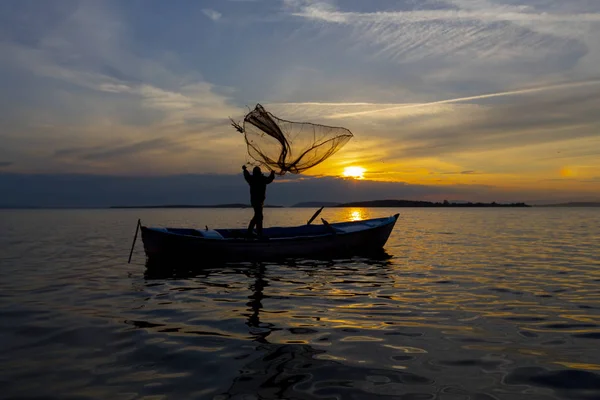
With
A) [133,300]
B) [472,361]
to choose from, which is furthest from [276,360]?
[133,300]

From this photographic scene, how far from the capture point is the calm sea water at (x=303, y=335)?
244 inches

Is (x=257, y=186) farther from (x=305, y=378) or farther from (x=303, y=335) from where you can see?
(x=305, y=378)

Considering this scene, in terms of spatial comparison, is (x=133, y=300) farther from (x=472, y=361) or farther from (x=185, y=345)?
(x=472, y=361)

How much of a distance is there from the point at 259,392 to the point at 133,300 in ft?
24.9

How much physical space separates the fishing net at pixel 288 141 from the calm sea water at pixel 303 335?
4.62 m

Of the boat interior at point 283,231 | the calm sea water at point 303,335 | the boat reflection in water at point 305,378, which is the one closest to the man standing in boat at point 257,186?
the boat interior at point 283,231

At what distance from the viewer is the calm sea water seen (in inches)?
244

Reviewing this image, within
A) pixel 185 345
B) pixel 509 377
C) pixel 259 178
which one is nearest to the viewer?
pixel 509 377

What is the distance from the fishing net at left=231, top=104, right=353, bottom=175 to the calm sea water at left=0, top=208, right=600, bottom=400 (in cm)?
462

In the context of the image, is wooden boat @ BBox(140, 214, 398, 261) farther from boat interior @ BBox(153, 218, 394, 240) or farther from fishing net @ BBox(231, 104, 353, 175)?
fishing net @ BBox(231, 104, 353, 175)

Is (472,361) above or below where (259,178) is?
below

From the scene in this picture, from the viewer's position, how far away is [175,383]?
20.6 feet

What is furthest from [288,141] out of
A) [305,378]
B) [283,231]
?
[305,378]

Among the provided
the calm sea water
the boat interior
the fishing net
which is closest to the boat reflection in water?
→ the calm sea water
